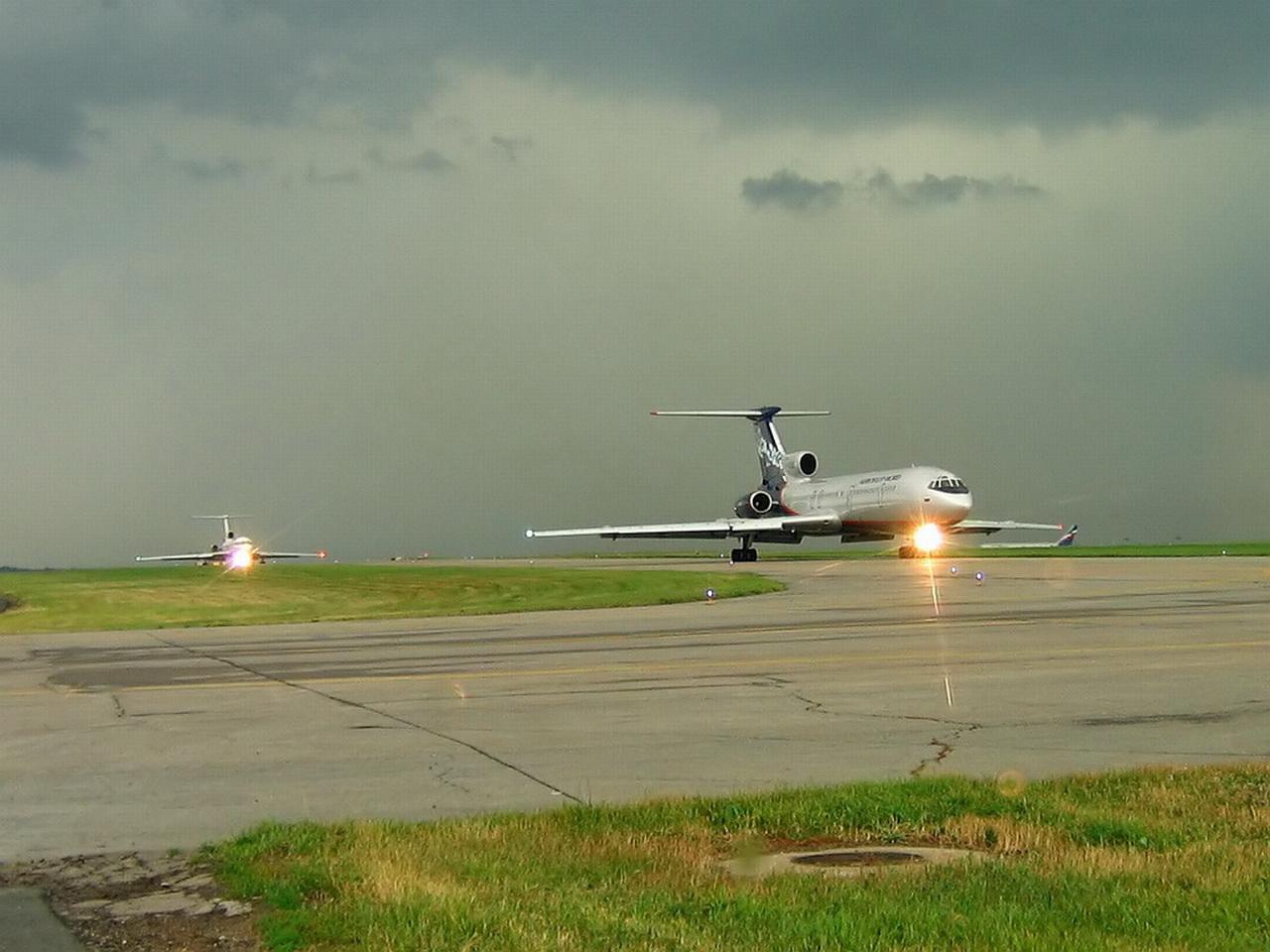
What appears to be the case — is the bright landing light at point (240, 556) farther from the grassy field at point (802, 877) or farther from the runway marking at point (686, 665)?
the grassy field at point (802, 877)

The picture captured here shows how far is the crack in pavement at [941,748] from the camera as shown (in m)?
11.2

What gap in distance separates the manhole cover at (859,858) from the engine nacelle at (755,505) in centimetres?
7758

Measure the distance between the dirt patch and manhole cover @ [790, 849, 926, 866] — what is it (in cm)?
325

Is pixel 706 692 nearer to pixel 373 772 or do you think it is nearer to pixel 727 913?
pixel 373 772

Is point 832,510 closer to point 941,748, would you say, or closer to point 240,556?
point 240,556

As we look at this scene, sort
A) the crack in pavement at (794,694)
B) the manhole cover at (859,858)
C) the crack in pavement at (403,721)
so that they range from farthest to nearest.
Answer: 1. the crack in pavement at (794,694)
2. the crack in pavement at (403,721)
3. the manhole cover at (859,858)

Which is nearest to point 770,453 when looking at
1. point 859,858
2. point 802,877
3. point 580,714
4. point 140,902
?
point 580,714

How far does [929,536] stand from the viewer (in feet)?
223

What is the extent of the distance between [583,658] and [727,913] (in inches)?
576

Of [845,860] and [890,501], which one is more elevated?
[890,501]

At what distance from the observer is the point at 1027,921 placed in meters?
6.62

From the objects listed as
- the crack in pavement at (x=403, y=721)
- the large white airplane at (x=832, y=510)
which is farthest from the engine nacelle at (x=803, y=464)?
the crack in pavement at (x=403, y=721)

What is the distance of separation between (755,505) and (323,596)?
46.6 meters

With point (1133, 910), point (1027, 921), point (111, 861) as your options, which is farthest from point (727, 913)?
point (111, 861)
